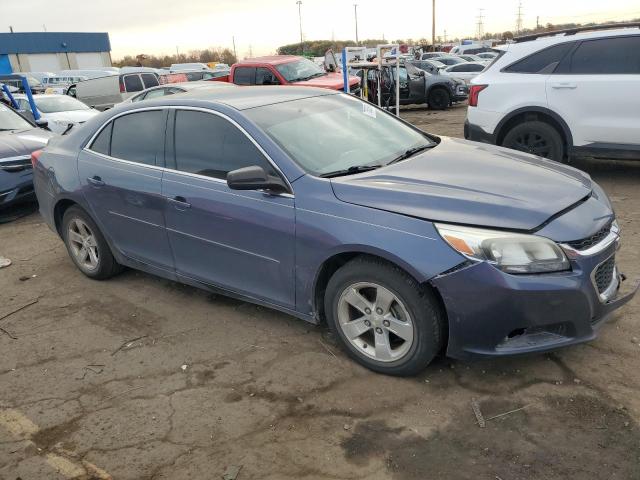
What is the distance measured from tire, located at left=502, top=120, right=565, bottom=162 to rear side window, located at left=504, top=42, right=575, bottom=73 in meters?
0.65

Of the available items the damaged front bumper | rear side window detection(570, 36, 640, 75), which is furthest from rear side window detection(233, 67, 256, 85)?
the damaged front bumper

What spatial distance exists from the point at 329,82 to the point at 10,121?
7337mm

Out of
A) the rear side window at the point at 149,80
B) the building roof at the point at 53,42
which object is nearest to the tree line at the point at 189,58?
the building roof at the point at 53,42

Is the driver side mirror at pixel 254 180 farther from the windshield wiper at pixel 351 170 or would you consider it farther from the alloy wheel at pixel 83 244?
the alloy wheel at pixel 83 244

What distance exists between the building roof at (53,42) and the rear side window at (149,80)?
4659 centimetres

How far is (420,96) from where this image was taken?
17344 mm

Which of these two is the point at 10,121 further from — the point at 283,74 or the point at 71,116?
the point at 283,74

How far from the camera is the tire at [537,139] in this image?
687 cm

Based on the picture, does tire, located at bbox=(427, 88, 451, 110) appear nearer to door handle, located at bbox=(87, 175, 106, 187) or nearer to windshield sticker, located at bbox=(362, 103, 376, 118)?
windshield sticker, located at bbox=(362, 103, 376, 118)

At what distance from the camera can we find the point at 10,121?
8383 mm

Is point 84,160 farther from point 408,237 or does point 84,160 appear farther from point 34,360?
point 408,237

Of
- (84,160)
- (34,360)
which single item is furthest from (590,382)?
(84,160)

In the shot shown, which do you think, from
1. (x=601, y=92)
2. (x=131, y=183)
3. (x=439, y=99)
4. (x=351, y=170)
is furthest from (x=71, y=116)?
(x=351, y=170)


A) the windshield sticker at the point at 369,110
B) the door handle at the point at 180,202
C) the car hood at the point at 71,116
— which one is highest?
the windshield sticker at the point at 369,110
